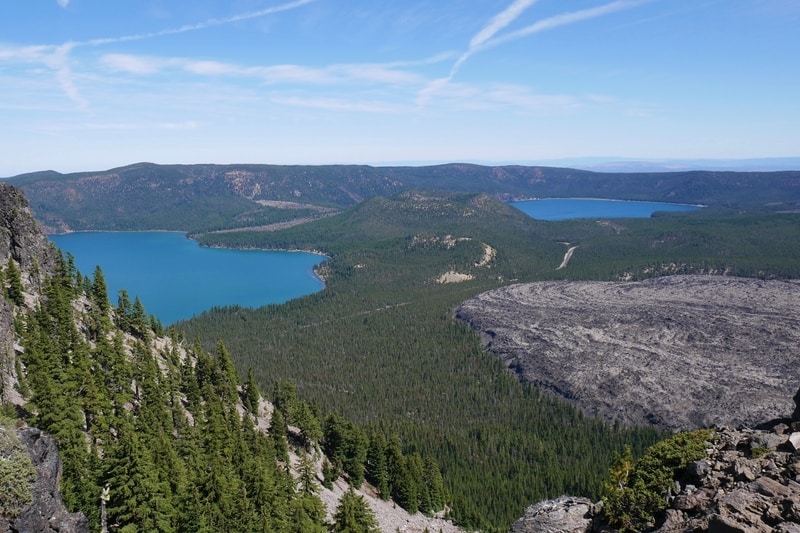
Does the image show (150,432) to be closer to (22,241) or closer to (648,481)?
(648,481)

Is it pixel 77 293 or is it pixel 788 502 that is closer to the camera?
pixel 788 502

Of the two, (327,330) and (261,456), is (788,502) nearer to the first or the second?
(261,456)

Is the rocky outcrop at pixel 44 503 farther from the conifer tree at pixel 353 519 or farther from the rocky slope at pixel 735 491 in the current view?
the rocky slope at pixel 735 491

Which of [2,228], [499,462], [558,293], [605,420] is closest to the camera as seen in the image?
[2,228]

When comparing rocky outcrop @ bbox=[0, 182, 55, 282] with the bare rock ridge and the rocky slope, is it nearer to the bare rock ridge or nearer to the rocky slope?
the rocky slope

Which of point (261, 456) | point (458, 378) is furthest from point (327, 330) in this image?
point (261, 456)

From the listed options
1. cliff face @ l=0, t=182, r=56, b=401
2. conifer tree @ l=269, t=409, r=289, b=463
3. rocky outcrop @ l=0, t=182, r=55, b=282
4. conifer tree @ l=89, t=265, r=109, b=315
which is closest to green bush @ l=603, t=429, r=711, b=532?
conifer tree @ l=269, t=409, r=289, b=463
